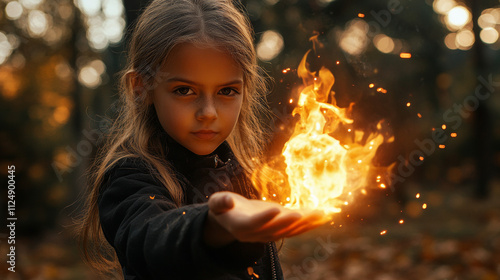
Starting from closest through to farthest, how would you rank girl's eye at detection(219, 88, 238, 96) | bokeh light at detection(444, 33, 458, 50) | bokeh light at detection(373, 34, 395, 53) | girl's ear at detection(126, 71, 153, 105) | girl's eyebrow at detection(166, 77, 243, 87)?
girl's eyebrow at detection(166, 77, 243, 87) < girl's eye at detection(219, 88, 238, 96) < girl's ear at detection(126, 71, 153, 105) < bokeh light at detection(373, 34, 395, 53) < bokeh light at detection(444, 33, 458, 50)

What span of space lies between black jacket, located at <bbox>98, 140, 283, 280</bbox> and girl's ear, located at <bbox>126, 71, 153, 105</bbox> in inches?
9.9

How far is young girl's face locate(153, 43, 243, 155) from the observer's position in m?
1.74

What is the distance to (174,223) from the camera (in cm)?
128

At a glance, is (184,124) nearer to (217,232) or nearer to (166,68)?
(166,68)

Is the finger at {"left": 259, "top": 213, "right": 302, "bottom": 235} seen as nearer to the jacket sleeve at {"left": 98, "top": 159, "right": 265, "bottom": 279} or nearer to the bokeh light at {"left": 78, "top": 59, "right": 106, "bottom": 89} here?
the jacket sleeve at {"left": 98, "top": 159, "right": 265, "bottom": 279}

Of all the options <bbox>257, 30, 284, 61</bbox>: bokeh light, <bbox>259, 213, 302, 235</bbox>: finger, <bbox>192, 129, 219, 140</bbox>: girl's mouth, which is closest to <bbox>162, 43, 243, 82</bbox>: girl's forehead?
<bbox>192, 129, 219, 140</bbox>: girl's mouth

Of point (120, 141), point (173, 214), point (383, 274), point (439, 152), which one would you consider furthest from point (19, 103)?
point (439, 152)

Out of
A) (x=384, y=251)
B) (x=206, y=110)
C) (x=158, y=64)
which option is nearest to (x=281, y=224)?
(x=206, y=110)

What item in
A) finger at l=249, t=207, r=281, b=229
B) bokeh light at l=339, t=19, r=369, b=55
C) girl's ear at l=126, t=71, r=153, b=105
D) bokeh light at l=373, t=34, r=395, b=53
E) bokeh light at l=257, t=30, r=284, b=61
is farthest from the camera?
bokeh light at l=373, t=34, r=395, b=53

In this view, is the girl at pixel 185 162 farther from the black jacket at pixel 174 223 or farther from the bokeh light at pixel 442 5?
the bokeh light at pixel 442 5

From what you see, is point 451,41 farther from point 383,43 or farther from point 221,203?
point 221,203

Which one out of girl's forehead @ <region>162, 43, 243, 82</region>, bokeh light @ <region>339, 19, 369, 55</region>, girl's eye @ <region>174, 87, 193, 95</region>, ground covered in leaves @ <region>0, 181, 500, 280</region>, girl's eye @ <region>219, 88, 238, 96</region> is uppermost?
bokeh light @ <region>339, 19, 369, 55</region>

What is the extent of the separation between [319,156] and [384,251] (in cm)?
549

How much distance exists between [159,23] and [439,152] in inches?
495
